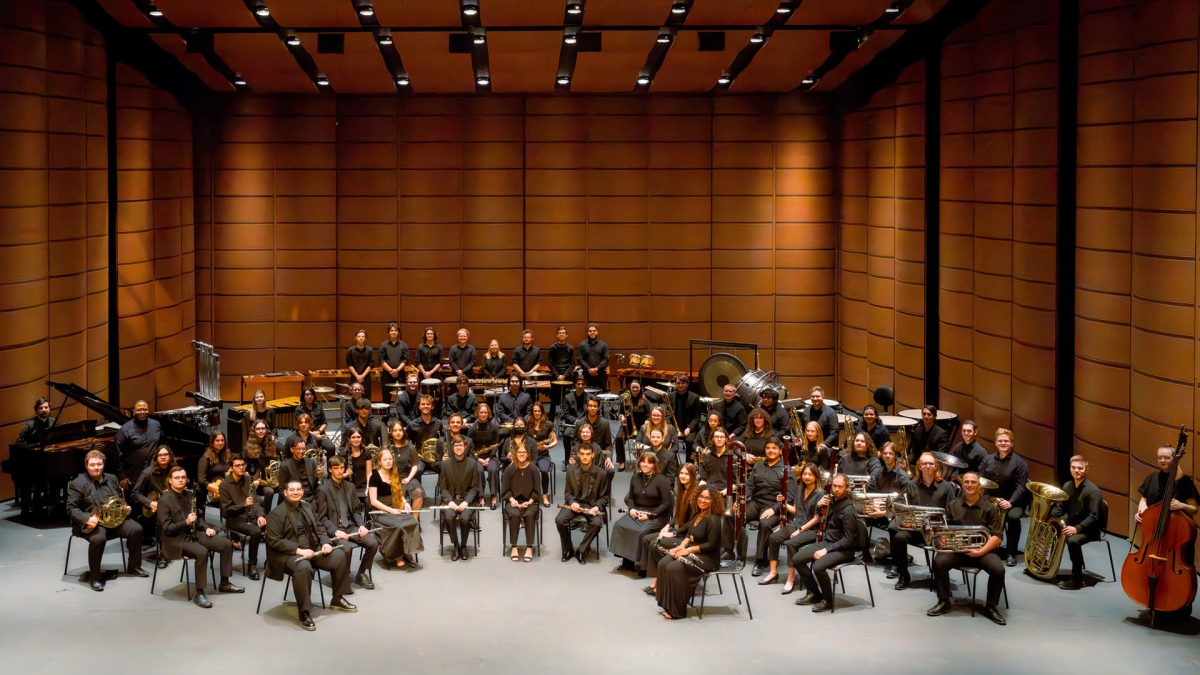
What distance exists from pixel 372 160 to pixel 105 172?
441 cm

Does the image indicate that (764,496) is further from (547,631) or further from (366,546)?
(366,546)

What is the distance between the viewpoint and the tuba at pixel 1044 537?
11.4m

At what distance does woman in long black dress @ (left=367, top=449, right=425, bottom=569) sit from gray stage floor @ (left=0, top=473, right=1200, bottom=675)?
22 centimetres

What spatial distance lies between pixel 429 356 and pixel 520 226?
9.23 feet

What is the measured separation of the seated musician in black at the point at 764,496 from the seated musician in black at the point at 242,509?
4.36m

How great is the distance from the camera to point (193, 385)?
62.1ft

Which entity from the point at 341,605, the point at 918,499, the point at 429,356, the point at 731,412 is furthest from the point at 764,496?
the point at 429,356

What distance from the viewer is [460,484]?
1277 centimetres

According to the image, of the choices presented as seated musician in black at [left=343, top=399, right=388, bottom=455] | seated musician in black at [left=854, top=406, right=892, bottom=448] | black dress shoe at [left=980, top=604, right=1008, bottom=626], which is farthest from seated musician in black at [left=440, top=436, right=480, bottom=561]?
black dress shoe at [left=980, top=604, right=1008, bottom=626]

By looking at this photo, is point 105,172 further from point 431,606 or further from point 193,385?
point 431,606

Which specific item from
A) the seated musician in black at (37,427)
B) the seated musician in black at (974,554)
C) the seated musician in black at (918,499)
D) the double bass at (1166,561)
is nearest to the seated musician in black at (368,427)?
the seated musician in black at (37,427)

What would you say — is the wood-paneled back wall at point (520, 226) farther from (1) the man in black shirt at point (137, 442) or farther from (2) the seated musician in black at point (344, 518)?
(2) the seated musician in black at point (344, 518)

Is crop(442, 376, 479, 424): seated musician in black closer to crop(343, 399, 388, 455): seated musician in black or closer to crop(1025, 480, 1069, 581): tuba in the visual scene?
crop(343, 399, 388, 455): seated musician in black

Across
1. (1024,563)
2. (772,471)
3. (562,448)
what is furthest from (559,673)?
(562,448)
